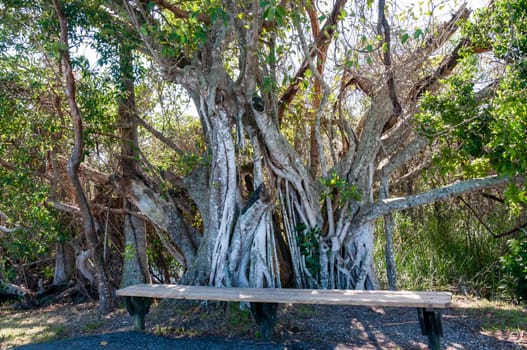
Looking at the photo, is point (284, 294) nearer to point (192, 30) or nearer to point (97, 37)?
point (192, 30)

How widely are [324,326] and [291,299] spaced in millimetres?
1038

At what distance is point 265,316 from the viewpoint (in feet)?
13.8

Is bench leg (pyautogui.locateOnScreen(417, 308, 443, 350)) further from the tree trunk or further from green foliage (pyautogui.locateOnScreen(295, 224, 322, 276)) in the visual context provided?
the tree trunk

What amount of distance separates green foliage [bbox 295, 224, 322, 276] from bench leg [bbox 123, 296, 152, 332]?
2.06 meters

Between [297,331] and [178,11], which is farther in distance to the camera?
[178,11]

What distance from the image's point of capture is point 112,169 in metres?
7.30

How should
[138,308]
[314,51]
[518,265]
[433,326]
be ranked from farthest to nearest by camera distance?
[314,51]
[518,265]
[138,308]
[433,326]

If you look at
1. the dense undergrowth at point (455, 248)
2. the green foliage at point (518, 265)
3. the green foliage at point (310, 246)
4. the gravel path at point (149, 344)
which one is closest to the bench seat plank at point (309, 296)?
the gravel path at point (149, 344)

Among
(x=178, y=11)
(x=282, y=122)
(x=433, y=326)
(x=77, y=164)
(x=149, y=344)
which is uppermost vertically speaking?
(x=178, y=11)

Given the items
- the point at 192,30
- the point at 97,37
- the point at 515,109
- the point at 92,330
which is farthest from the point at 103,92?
the point at 515,109

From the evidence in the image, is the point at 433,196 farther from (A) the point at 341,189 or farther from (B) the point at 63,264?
(B) the point at 63,264

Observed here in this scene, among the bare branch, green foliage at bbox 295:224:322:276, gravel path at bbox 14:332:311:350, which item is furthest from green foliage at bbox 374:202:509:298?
the bare branch

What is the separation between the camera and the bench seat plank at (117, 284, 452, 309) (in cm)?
365

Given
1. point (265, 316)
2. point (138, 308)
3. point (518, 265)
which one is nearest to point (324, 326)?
point (265, 316)
